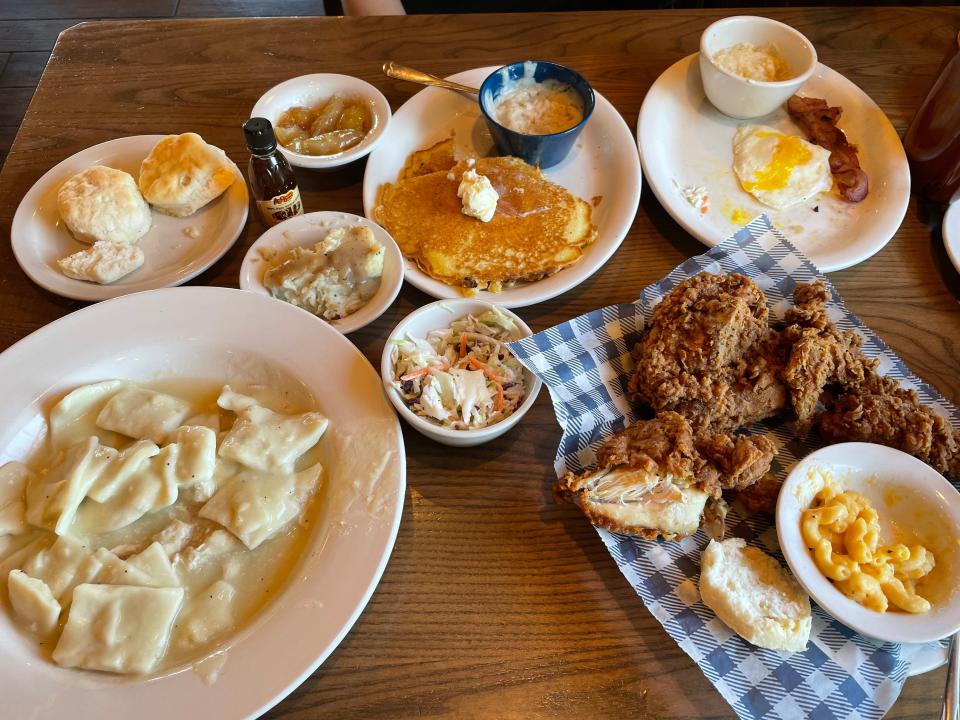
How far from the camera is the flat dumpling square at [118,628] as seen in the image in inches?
57.9

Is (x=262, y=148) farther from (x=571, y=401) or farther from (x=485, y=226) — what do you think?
(x=571, y=401)

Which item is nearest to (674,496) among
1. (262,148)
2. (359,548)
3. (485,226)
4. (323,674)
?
(359,548)

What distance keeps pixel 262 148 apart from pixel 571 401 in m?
1.29

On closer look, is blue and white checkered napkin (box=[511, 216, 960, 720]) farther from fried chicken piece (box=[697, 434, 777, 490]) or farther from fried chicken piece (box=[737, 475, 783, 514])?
fried chicken piece (box=[697, 434, 777, 490])

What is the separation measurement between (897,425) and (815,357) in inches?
11.6

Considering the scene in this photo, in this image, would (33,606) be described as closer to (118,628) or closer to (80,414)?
(118,628)

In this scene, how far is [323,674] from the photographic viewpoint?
1575 millimetres

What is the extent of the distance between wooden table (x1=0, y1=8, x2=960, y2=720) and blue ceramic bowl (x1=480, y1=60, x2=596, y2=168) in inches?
14.7

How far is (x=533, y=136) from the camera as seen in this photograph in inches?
95.6

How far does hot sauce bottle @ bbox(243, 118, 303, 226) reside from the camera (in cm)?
201

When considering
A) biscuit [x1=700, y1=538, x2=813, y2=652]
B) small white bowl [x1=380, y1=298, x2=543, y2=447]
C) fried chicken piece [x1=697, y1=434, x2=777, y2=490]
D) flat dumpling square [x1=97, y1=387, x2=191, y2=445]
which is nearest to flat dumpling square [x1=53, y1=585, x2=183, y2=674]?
flat dumpling square [x1=97, y1=387, x2=191, y2=445]

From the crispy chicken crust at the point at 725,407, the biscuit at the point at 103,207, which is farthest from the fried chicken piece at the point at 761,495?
the biscuit at the point at 103,207

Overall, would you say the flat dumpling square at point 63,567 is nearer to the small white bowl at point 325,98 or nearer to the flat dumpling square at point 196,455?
the flat dumpling square at point 196,455

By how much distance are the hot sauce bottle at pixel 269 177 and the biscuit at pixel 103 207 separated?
0.43 meters
